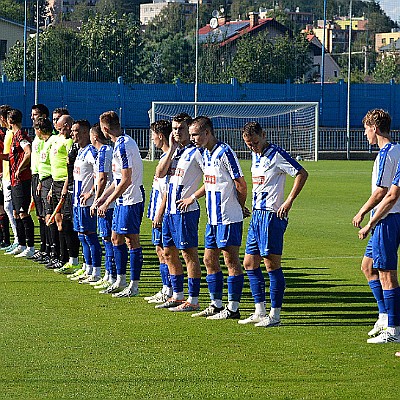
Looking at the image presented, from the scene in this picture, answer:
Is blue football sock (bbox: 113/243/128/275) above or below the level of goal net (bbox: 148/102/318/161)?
below

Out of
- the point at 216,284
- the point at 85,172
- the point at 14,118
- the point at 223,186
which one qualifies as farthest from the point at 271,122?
the point at 223,186

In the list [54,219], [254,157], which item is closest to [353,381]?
[254,157]

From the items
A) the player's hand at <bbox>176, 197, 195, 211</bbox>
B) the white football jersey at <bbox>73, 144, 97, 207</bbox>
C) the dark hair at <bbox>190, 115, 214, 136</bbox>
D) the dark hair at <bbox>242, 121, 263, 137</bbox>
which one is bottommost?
the player's hand at <bbox>176, 197, 195, 211</bbox>

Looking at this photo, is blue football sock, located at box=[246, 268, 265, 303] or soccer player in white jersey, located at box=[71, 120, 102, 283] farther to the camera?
soccer player in white jersey, located at box=[71, 120, 102, 283]

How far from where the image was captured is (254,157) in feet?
31.0

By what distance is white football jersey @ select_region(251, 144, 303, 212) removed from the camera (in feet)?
30.3

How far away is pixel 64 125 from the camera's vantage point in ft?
42.3

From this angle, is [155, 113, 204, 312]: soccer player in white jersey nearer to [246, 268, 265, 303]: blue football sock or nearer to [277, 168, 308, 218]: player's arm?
[246, 268, 265, 303]: blue football sock

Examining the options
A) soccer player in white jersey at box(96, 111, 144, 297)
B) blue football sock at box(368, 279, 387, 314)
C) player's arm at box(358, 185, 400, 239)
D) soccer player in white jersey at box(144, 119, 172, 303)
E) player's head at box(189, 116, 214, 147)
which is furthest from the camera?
soccer player in white jersey at box(96, 111, 144, 297)

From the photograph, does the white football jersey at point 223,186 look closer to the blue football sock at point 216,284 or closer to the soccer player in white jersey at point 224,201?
the soccer player in white jersey at point 224,201

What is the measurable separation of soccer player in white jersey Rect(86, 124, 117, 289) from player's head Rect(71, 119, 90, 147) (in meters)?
0.43

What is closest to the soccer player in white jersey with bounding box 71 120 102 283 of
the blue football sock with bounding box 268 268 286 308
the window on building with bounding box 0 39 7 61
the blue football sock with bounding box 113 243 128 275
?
the blue football sock with bounding box 113 243 128 275

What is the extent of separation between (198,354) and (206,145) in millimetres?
2349

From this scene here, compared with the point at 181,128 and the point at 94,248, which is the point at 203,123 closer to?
the point at 181,128
